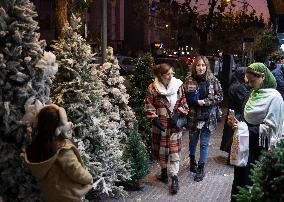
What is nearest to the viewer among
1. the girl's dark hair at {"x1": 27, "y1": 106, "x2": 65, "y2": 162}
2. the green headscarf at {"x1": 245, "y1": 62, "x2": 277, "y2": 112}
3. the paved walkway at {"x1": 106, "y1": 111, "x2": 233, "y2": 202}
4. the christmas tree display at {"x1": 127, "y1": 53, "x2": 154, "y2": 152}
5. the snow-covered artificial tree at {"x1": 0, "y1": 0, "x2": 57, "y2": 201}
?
the girl's dark hair at {"x1": 27, "y1": 106, "x2": 65, "y2": 162}

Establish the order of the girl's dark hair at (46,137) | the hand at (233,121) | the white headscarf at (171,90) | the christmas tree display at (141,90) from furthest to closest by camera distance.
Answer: the christmas tree display at (141,90) < the white headscarf at (171,90) < the hand at (233,121) < the girl's dark hair at (46,137)

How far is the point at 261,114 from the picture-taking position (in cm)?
531

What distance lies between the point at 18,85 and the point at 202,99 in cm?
402

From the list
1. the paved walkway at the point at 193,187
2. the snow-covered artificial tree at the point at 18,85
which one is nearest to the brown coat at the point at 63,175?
the snow-covered artificial tree at the point at 18,85

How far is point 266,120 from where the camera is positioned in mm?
5230

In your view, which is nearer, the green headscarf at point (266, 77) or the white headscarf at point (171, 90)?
the green headscarf at point (266, 77)

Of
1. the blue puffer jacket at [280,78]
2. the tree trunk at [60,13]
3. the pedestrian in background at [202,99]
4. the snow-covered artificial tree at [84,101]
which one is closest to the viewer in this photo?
the snow-covered artificial tree at [84,101]

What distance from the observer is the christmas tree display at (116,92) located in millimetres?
7516

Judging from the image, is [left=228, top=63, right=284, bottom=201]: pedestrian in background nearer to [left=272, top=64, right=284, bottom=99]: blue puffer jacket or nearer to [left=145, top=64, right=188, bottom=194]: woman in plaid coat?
[left=145, top=64, right=188, bottom=194]: woman in plaid coat

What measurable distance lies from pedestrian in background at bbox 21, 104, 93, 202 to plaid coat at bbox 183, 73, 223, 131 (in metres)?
3.96

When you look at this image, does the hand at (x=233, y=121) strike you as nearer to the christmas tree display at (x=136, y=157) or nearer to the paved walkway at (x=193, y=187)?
the paved walkway at (x=193, y=187)

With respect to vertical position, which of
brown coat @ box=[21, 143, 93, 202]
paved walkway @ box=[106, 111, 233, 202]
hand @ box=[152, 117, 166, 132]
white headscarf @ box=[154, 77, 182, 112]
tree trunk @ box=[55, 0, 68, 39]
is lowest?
paved walkway @ box=[106, 111, 233, 202]

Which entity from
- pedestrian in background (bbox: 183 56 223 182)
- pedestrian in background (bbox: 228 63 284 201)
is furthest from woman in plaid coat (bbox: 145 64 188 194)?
pedestrian in background (bbox: 228 63 284 201)

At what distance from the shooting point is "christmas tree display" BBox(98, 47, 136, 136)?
7.52 metres
